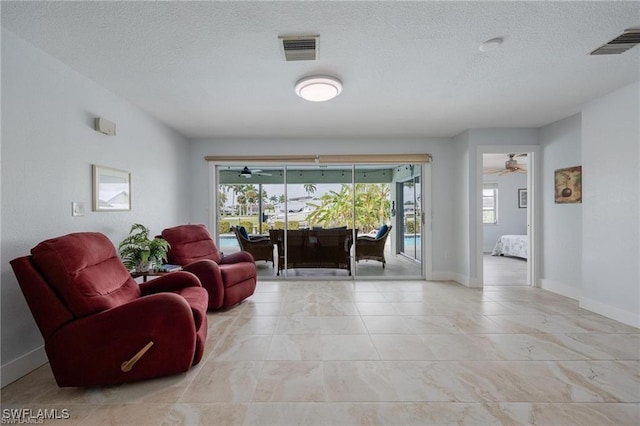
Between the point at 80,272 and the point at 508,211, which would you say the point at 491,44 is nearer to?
the point at 80,272

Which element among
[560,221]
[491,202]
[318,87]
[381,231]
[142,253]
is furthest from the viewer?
[491,202]

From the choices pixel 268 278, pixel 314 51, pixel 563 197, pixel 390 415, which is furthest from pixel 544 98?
pixel 268 278

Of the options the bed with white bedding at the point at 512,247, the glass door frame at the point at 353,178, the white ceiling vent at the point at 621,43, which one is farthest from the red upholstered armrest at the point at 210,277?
the bed with white bedding at the point at 512,247

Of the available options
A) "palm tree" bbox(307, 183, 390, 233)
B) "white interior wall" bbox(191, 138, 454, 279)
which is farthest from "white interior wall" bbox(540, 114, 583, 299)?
"palm tree" bbox(307, 183, 390, 233)

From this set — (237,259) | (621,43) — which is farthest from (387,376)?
(621,43)

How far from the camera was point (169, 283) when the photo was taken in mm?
2574

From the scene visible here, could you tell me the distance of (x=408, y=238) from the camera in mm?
5621

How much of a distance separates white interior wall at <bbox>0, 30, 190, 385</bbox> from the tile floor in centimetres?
52

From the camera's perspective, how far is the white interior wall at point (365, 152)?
4805mm

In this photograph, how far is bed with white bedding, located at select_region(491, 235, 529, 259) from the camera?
675 centimetres

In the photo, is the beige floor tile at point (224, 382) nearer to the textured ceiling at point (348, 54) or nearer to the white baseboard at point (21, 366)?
the white baseboard at point (21, 366)

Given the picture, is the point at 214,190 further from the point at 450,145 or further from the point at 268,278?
the point at 450,145

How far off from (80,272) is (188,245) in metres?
1.76

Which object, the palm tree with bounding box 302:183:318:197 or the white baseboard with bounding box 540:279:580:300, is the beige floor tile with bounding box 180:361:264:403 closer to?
the palm tree with bounding box 302:183:318:197
